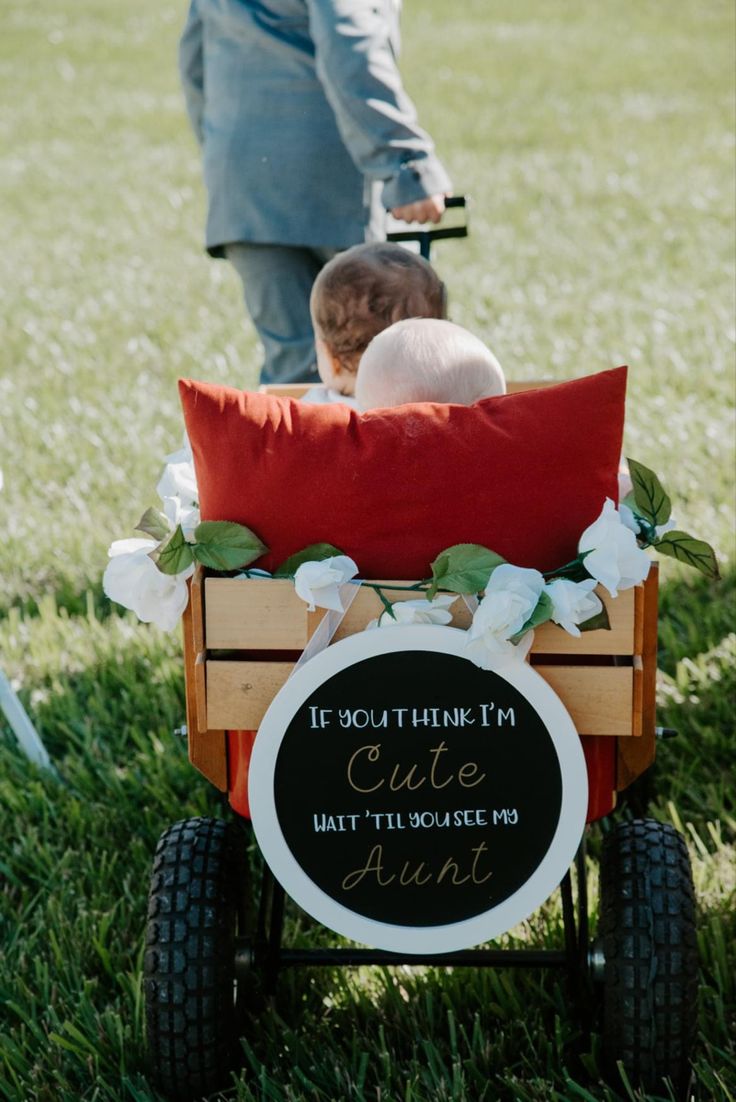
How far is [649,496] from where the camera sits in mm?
1881

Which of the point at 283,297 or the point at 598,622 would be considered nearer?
the point at 598,622

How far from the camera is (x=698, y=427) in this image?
448cm

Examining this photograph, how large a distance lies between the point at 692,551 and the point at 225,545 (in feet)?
2.15

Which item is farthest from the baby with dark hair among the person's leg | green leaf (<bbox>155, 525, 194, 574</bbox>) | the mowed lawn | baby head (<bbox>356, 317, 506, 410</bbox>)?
the person's leg

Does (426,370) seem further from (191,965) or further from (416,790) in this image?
(191,965)

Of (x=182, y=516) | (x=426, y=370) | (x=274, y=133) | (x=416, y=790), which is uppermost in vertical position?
(x=274, y=133)

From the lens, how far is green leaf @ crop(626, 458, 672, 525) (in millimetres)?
1875

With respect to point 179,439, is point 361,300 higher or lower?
higher

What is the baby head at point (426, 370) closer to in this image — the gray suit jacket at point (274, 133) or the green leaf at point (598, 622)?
the green leaf at point (598, 622)

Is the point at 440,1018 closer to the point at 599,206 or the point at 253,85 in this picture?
the point at 253,85

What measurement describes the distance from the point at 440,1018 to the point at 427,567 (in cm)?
79

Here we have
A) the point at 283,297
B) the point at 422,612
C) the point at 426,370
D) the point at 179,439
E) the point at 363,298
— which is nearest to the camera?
the point at 422,612

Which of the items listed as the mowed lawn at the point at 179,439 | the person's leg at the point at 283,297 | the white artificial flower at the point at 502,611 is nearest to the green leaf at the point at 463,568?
the white artificial flower at the point at 502,611

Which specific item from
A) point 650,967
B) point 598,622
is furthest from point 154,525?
point 650,967
